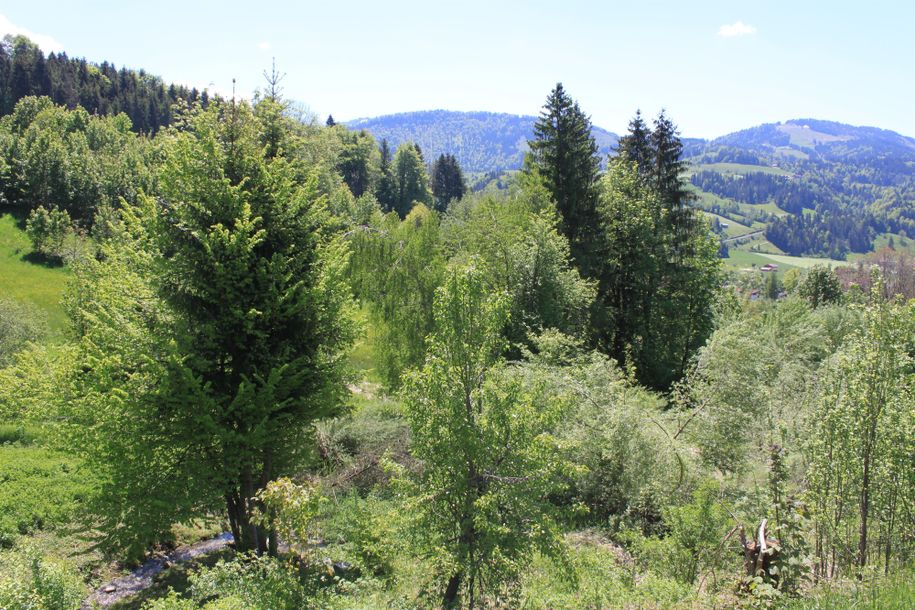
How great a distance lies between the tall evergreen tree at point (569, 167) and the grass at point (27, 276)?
1552 inches

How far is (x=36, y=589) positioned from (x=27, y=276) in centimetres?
5404

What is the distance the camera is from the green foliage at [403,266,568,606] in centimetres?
840

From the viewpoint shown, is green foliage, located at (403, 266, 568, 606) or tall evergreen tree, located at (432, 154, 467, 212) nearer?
green foliage, located at (403, 266, 568, 606)

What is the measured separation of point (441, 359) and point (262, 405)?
16.2 feet

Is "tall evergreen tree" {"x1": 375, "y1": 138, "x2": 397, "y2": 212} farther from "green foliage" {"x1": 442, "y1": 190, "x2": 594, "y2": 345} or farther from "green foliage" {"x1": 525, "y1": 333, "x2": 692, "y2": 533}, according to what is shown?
"green foliage" {"x1": 525, "y1": 333, "x2": 692, "y2": 533}

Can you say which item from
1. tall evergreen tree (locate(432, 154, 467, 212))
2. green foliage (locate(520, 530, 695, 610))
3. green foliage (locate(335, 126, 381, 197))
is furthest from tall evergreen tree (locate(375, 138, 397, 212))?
green foliage (locate(520, 530, 695, 610))

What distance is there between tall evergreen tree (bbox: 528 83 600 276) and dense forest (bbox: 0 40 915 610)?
21.9ft

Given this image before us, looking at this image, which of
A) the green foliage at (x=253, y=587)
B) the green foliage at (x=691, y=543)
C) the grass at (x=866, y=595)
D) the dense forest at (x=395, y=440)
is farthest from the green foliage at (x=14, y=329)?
the grass at (x=866, y=595)

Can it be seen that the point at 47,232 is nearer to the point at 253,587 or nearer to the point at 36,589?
the point at 36,589

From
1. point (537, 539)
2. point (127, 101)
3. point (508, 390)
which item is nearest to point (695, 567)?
point (537, 539)

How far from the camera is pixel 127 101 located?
116 m

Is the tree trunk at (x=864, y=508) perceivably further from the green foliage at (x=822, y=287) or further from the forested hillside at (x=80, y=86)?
the forested hillside at (x=80, y=86)

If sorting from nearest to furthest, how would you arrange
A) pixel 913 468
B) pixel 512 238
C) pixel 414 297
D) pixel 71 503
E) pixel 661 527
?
pixel 913 468 < pixel 661 527 < pixel 71 503 < pixel 414 297 < pixel 512 238

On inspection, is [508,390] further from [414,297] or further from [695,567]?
[414,297]
